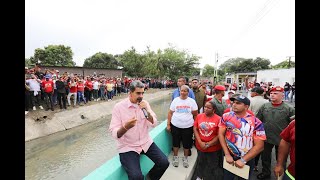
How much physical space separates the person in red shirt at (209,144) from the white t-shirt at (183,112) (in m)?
0.46

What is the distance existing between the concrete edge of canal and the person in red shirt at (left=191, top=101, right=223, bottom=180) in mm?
7635

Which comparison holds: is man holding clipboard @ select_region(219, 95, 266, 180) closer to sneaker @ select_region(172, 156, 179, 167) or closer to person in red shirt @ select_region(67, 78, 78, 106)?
sneaker @ select_region(172, 156, 179, 167)

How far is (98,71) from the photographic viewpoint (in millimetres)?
28734

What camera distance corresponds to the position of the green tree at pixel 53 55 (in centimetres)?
4766

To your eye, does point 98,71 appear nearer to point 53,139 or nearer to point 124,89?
point 124,89

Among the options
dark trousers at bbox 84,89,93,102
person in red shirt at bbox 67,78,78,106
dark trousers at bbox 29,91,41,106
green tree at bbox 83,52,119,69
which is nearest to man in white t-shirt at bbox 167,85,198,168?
dark trousers at bbox 29,91,41,106

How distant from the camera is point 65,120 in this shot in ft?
37.1

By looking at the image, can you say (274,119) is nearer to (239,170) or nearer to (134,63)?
(239,170)

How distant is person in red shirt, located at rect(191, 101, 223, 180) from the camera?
12.4ft

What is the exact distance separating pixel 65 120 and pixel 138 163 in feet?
30.8

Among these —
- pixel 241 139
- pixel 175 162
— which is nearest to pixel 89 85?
pixel 175 162

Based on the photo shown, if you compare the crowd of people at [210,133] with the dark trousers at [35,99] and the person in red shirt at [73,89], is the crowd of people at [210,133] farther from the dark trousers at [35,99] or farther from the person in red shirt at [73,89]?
the person in red shirt at [73,89]
